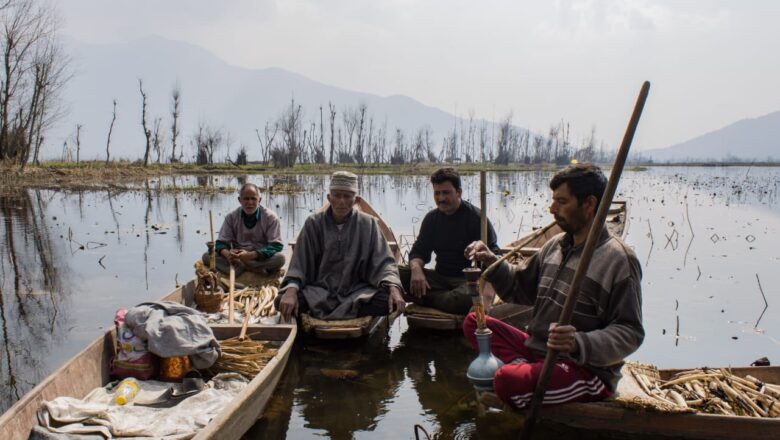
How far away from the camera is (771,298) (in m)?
7.76

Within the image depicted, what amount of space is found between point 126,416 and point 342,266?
2.50m

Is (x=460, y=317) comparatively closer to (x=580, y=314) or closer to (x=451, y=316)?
(x=451, y=316)

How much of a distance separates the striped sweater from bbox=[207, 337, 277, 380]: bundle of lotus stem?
6.35ft

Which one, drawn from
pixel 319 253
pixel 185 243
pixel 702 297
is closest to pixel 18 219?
pixel 185 243

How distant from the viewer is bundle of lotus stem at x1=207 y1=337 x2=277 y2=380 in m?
4.21

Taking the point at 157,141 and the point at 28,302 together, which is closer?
the point at 28,302

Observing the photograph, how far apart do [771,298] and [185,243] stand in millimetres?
9484

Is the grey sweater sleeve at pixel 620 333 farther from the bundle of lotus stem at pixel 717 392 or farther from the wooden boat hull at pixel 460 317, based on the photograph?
the wooden boat hull at pixel 460 317

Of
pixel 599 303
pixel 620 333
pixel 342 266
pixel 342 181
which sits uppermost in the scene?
pixel 342 181

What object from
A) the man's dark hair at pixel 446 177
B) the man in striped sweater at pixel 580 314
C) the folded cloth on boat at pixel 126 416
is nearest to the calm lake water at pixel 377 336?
the folded cloth on boat at pixel 126 416

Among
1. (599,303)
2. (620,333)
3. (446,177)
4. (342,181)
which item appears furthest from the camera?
(446,177)

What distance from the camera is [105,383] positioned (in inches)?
158

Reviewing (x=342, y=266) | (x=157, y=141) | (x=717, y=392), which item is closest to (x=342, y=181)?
(x=342, y=266)

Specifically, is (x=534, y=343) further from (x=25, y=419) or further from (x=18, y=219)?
(x=18, y=219)
